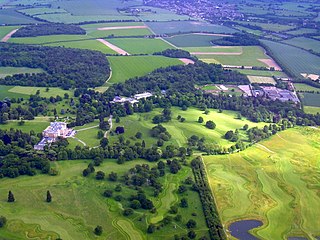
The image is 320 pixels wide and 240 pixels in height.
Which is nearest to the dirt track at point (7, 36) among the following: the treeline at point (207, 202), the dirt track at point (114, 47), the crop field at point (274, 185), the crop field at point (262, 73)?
the dirt track at point (114, 47)

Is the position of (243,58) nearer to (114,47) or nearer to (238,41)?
(238,41)

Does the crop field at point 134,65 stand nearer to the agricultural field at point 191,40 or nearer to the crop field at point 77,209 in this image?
the agricultural field at point 191,40

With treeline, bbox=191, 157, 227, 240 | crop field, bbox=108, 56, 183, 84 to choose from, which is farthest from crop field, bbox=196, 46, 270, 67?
treeline, bbox=191, 157, 227, 240

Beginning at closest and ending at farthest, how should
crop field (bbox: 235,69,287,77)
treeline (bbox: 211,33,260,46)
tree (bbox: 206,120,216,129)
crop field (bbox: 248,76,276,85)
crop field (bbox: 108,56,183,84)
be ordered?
tree (bbox: 206,120,216,129)
crop field (bbox: 248,76,276,85)
crop field (bbox: 108,56,183,84)
crop field (bbox: 235,69,287,77)
treeline (bbox: 211,33,260,46)

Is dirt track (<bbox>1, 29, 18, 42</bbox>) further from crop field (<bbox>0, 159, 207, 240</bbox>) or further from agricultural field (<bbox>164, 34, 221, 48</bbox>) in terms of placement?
crop field (<bbox>0, 159, 207, 240</bbox>)

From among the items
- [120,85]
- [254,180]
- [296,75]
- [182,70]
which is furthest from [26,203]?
[296,75]
